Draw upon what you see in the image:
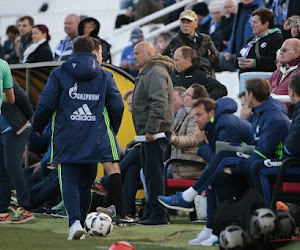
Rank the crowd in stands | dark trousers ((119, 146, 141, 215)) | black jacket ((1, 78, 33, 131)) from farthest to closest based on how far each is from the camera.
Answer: black jacket ((1, 78, 33, 131)) < dark trousers ((119, 146, 141, 215)) < the crowd in stands

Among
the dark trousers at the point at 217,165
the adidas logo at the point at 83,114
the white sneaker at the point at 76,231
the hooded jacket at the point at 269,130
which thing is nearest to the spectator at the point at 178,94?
the adidas logo at the point at 83,114

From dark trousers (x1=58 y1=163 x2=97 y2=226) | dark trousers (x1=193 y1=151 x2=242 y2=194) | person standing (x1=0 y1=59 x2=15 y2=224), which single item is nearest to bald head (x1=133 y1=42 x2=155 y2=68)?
person standing (x1=0 y1=59 x2=15 y2=224)

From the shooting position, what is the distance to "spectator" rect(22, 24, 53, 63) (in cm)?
1689

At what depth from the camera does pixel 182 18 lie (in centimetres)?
1456

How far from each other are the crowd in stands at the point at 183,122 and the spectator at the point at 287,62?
0.01 meters

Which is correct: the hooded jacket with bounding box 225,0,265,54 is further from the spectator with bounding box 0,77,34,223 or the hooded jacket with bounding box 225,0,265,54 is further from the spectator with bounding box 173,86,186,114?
the spectator with bounding box 0,77,34,223

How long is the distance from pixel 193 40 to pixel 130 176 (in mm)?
2498

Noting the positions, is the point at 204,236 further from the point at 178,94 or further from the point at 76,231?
the point at 178,94

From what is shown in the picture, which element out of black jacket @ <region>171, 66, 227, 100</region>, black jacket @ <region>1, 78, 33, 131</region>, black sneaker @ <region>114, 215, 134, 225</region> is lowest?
black sneaker @ <region>114, 215, 134, 225</region>

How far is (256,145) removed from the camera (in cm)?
1039

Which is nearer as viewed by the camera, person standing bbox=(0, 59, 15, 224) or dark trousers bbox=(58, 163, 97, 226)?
dark trousers bbox=(58, 163, 97, 226)

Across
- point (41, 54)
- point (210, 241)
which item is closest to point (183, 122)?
point (210, 241)

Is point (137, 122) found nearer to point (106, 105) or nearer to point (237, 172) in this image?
point (106, 105)

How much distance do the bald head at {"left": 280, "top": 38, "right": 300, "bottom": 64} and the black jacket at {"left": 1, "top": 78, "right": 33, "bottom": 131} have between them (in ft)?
11.0
